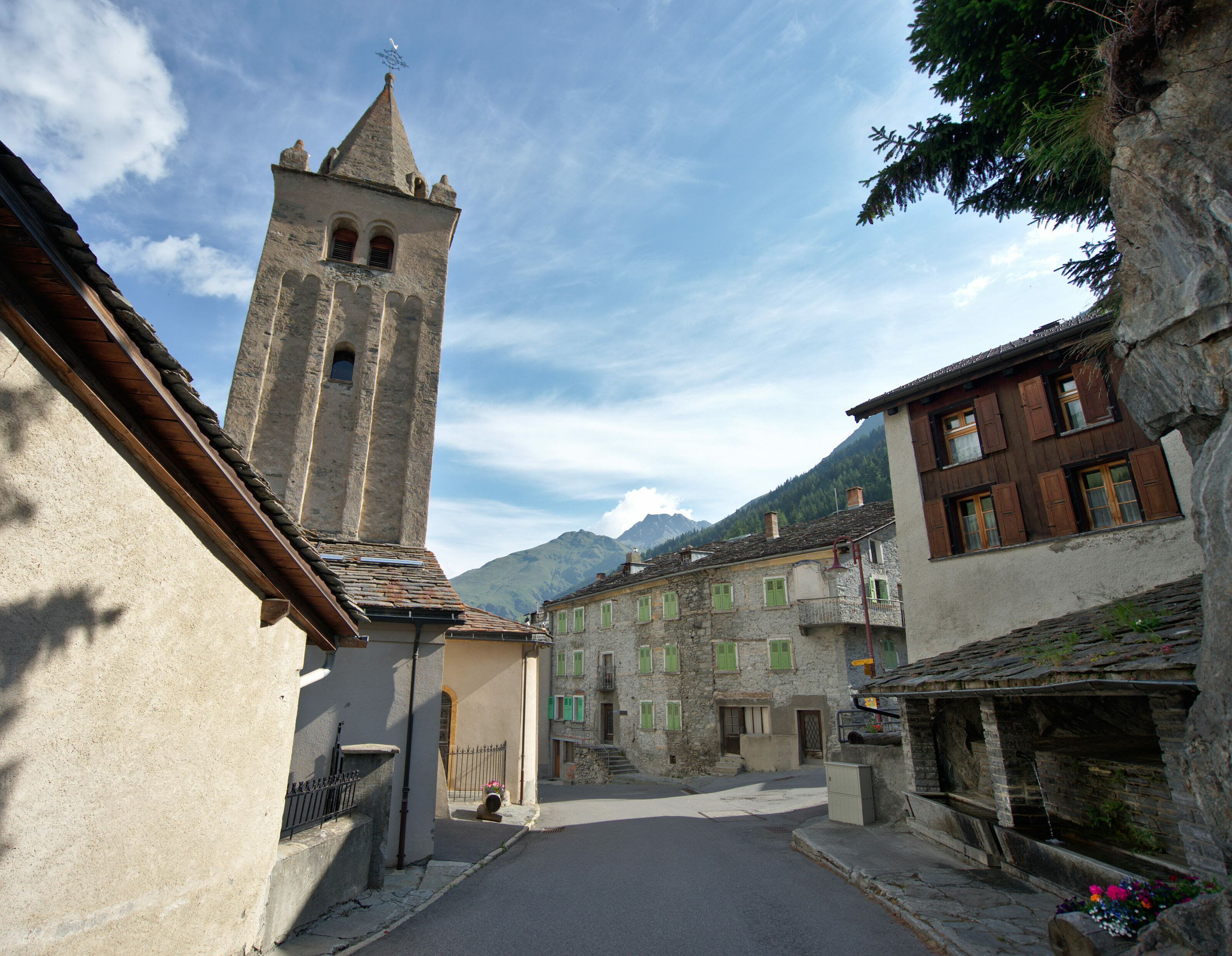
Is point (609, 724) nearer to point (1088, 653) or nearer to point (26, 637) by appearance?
point (1088, 653)

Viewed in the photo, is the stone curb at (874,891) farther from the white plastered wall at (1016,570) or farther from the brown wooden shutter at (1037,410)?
the brown wooden shutter at (1037,410)

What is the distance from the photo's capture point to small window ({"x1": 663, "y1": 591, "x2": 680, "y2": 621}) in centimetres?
3189

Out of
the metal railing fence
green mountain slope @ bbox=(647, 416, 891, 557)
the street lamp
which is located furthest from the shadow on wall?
green mountain slope @ bbox=(647, 416, 891, 557)

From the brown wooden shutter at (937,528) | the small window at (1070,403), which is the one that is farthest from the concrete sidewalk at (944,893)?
the small window at (1070,403)

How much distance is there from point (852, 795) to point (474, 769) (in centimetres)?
959

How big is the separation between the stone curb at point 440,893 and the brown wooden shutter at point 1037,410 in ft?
37.1

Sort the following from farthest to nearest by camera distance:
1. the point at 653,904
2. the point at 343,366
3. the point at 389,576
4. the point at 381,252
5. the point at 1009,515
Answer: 1. the point at 381,252
2. the point at 343,366
3. the point at 1009,515
4. the point at 389,576
5. the point at 653,904

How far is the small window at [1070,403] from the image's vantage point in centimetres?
1345

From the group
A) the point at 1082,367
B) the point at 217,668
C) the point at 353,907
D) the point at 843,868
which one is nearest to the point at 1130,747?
the point at 843,868

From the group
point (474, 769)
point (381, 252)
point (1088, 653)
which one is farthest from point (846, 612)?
point (381, 252)

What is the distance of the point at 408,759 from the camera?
10398 mm

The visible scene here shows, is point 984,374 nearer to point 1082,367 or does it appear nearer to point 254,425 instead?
point 1082,367

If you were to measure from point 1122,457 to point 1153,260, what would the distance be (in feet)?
22.4

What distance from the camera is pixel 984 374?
48.7ft
